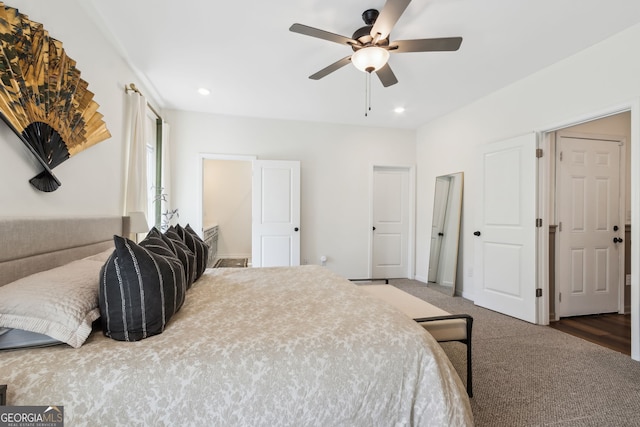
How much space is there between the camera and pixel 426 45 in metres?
1.96

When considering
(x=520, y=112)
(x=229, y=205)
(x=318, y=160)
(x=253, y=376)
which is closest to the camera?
(x=253, y=376)

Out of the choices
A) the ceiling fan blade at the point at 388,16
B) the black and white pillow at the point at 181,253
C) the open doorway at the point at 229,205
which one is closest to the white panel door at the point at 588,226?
the ceiling fan blade at the point at 388,16

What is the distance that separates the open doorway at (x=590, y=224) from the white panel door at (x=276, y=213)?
3.23 metres

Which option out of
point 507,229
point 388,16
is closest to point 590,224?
point 507,229

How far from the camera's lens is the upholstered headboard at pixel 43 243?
1229mm

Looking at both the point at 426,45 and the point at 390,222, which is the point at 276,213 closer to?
the point at 390,222

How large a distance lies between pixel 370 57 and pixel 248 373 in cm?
212

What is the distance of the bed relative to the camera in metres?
0.91

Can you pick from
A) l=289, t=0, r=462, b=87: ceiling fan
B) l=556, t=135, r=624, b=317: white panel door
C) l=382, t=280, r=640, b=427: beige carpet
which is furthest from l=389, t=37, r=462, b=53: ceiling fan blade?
l=382, t=280, r=640, b=427: beige carpet

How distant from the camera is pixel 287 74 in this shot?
3000 millimetres

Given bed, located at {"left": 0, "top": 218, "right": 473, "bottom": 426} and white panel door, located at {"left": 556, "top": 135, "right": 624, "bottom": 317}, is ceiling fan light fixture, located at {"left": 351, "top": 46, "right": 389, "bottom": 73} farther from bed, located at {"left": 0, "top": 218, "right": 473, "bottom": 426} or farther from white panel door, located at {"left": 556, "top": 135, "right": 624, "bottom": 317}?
white panel door, located at {"left": 556, "top": 135, "right": 624, "bottom": 317}

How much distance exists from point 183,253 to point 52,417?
992mm

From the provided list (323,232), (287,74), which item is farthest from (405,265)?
(287,74)

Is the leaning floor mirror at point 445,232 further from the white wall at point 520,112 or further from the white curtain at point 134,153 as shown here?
the white curtain at point 134,153
